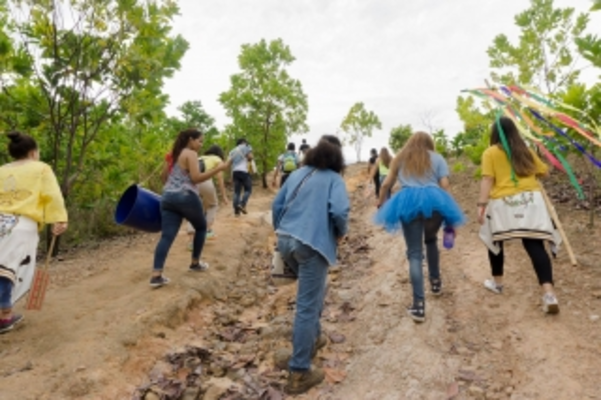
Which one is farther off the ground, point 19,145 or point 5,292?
point 19,145

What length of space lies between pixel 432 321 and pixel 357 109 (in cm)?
4769

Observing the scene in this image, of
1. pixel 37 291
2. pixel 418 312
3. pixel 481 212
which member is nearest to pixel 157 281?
pixel 37 291

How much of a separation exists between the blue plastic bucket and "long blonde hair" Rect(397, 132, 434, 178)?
267 cm

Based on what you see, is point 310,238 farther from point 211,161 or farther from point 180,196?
point 211,161

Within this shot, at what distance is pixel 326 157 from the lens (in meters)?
3.19

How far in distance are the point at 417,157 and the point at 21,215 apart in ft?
11.1

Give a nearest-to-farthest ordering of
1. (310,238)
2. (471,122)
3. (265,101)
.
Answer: (310,238), (471,122), (265,101)

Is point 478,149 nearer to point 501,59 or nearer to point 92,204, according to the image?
point 501,59

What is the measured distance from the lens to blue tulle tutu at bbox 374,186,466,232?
367 cm

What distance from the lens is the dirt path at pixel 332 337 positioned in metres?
2.95

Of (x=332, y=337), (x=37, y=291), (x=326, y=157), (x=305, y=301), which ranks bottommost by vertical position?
(x=332, y=337)

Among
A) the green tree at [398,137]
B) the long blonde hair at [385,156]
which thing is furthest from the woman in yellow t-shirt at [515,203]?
the green tree at [398,137]

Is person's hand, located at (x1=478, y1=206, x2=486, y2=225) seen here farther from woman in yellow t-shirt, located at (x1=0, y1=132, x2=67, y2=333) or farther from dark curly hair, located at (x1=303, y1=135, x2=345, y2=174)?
woman in yellow t-shirt, located at (x1=0, y1=132, x2=67, y2=333)

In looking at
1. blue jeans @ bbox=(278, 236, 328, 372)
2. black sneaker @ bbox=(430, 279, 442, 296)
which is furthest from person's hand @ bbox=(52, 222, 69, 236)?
black sneaker @ bbox=(430, 279, 442, 296)
